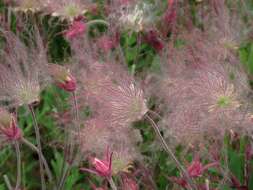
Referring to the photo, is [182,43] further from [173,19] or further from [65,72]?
[65,72]

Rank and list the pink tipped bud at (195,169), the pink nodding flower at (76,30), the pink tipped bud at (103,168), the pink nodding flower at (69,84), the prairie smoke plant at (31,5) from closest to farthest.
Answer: the pink tipped bud at (103,168), the pink tipped bud at (195,169), the pink nodding flower at (69,84), the pink nodding flower at (76,30), the prairie smoke plant at (31,5)

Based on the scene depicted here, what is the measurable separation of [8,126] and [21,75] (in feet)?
0.76

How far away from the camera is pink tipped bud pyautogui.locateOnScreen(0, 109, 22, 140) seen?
4.96 feet

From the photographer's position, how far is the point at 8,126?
1526 mm

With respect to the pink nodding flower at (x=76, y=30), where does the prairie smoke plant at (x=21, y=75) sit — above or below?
below

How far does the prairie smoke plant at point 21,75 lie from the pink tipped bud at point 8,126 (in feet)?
0.36

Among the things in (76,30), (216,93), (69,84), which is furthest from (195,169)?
(76,30)

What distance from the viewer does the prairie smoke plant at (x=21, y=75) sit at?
1636 millimetres

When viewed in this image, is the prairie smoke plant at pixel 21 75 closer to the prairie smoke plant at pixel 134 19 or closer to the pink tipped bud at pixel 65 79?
the pink tipped bud at pixel 65 79

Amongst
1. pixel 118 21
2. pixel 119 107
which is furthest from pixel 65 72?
pixel 118 21

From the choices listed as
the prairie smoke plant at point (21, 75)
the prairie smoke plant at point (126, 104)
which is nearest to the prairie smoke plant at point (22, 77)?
the prairie smoke plant at point (21, 75)

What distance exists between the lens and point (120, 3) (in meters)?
2.27

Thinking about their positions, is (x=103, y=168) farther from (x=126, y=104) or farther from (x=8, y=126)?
(x=8, y=126)

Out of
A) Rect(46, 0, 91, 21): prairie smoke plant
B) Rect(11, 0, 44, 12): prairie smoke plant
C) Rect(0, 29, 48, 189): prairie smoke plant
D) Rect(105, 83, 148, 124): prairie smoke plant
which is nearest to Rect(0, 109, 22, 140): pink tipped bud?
Rect(0, 29, 48, 189): prairie smoke plant
